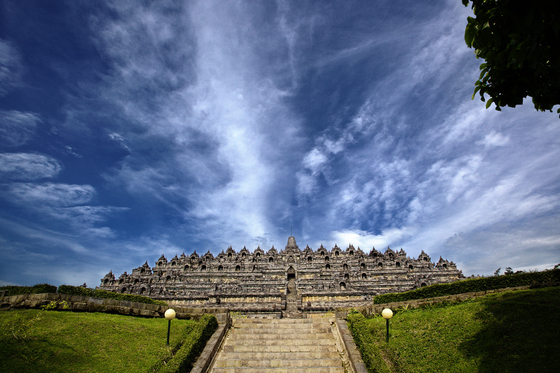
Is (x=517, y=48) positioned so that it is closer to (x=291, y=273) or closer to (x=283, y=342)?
(x=283, y=342)

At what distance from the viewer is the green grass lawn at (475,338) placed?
39.8 ft

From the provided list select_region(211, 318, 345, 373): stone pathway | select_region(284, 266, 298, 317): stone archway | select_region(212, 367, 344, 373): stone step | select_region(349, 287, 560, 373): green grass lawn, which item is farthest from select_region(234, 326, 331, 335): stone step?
select_region(284, 266, 298, 317): stone archway

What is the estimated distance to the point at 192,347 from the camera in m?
14.8

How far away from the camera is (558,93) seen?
29.0ft

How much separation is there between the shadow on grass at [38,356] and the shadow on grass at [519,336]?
59.9ft

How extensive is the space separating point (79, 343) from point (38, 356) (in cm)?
184

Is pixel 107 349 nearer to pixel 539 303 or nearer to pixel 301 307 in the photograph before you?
pixel 539 303

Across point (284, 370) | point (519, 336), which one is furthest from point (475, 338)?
point (284, 370)

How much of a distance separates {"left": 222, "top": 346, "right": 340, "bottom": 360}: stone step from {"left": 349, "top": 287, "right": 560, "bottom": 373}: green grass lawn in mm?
2099

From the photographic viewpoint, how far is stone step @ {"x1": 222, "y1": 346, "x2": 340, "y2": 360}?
1608 centimetres

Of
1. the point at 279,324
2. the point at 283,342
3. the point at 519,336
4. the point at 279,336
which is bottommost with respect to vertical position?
the point at 519,336

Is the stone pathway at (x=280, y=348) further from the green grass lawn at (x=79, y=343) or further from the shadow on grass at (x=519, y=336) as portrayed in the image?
the shadow on grass at (x=519, y=336)

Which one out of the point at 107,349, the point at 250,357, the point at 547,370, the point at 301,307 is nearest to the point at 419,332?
the point at 547,370

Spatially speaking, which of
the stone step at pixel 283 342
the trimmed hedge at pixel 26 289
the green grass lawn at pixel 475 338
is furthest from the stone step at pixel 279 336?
the trimmed hedge at pixel 26 289
